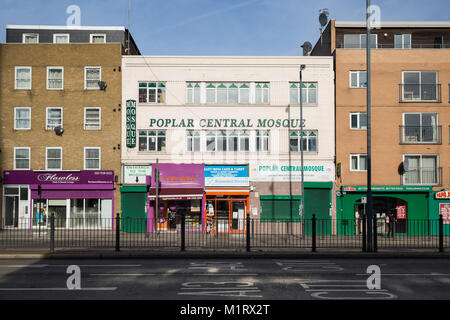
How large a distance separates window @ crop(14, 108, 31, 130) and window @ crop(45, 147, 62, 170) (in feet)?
6.96

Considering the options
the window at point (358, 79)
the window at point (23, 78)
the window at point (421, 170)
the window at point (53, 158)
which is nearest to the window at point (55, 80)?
the window at point (23, 78)

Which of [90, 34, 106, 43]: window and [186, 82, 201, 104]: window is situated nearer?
[186, 82, 201, 104]: window

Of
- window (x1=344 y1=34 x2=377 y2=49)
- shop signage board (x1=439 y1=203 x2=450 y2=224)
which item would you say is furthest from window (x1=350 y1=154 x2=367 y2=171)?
window (x1=344 y1=34 x2=377 y2=49)

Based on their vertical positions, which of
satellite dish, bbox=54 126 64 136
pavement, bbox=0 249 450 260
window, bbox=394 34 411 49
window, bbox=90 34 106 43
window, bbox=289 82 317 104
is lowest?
pavement, bbox=0 249 450 260

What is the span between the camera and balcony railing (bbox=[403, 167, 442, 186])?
28062 millimetres

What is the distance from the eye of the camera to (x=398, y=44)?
30.8 meters

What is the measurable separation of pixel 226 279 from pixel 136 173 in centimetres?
1720

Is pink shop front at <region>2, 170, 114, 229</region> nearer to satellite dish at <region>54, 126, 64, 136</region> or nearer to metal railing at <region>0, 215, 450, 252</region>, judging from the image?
satellite dish at <region>54, 126, 64, 136</region>

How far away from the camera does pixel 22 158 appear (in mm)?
28172

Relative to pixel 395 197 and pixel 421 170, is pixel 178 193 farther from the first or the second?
pixel 421 170

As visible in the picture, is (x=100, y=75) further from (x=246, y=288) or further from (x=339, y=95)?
(x=246, y=288)

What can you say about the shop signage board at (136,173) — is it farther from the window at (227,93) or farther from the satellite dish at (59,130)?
the window at (227,93)

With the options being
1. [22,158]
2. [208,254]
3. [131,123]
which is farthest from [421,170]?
[22,158]

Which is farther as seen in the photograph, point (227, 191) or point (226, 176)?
point (226, 176)
